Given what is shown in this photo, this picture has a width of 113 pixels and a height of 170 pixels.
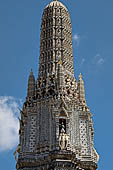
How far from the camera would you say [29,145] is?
113ft

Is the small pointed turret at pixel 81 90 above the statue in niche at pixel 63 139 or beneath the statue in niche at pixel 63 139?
above

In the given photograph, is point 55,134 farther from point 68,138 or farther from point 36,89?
point 36,89

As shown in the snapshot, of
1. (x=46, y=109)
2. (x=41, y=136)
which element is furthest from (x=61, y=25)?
(x=41, y=136)

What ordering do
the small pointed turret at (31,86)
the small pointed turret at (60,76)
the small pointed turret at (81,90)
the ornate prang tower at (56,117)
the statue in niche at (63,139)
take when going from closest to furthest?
the statue in niche at (63,139) → the ornate prang tower at (56,117) → the small pointed turret at (60,76) → the small pointed turret at (81,90) → the small pointed turret at (31,86)

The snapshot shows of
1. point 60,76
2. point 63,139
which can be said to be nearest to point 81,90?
point 60,76

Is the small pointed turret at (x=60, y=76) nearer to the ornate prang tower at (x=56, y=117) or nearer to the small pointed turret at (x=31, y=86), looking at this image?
the ornate prang tower at (x=56, y=117)

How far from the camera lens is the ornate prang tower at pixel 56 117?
108ft

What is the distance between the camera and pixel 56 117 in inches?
1368

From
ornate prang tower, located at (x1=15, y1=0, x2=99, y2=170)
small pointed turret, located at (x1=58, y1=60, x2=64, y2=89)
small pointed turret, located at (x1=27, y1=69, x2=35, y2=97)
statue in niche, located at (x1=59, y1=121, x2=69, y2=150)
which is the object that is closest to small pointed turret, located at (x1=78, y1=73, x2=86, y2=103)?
ornate prang tower, located at (x1=15, y1=0, x2=99, y2=170)

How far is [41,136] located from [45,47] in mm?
11432

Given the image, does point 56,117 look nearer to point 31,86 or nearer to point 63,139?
point 63,139

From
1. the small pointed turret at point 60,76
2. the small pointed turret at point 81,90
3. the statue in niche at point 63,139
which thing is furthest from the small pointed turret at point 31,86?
the statue in niche at point 63,139

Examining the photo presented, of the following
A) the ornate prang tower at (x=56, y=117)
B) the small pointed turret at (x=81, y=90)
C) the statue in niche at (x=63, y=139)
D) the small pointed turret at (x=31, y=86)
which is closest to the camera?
the statue in niche at (x=63, y=139)

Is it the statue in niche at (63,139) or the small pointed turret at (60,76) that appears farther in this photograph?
the small pointed turret at (60,76)
